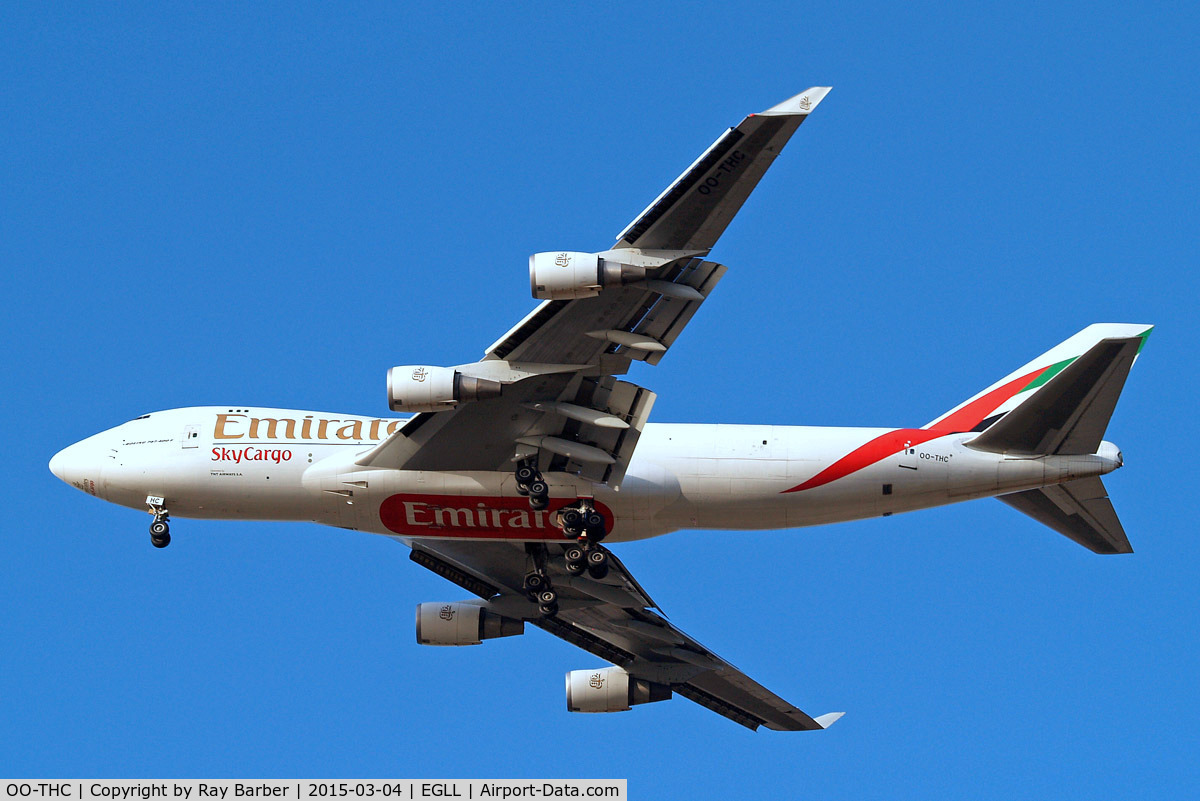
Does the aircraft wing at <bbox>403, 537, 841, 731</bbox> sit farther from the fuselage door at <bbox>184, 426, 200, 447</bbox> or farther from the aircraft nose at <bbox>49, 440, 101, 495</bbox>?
the aircraft nose at <bbox>49, 440, 101, 495</bbox>

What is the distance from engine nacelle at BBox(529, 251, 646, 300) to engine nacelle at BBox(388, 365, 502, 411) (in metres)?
3.86

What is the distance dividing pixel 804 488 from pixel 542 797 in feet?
32.8

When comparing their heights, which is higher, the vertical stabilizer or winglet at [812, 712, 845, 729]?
the vertical stabilizer

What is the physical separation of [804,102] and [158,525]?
20.5m

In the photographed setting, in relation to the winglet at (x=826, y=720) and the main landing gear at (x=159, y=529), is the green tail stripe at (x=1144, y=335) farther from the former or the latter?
the main landing gear at (x=159, y=529)

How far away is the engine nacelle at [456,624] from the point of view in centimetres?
4631

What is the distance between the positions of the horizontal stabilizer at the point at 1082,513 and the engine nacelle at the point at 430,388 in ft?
48.6

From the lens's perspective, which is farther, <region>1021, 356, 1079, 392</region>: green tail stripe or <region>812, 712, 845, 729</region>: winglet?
<region>812, 712, 845, 729</region>: winglet

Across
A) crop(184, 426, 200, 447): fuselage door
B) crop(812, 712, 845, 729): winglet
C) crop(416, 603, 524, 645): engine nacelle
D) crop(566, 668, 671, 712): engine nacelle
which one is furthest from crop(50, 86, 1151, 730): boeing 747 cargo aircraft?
crop(812, 712, 845, 729): winglet

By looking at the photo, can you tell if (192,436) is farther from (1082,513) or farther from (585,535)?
(1082,513)

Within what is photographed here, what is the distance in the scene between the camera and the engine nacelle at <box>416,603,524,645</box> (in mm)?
46312

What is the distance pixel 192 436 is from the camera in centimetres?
4062

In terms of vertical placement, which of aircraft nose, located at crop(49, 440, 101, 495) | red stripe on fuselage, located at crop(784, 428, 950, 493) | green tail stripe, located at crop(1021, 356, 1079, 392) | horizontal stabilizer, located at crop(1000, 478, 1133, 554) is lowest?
horizontal stabilizer, located at crop(1000, 478, 1133, 554)

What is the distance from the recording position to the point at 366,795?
3666 centimetres
